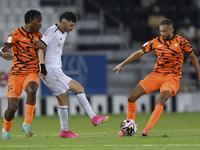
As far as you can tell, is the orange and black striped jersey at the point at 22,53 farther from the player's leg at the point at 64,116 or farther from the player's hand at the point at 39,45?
the player's leg at the point at 64,116

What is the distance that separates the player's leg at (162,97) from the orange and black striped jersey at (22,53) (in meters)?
2.04

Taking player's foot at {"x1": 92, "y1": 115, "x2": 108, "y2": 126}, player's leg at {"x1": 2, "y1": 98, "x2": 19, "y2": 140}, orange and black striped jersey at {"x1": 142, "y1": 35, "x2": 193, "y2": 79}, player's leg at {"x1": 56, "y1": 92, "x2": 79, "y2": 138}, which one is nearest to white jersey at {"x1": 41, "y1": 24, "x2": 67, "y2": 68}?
player's leg at {"x1": 56, "y1": 92, "x2": 79, "y2": 138}

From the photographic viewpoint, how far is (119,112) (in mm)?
14938

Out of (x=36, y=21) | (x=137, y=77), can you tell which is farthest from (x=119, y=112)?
(x=36, y=21)

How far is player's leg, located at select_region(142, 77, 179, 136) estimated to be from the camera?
7535 millimetres

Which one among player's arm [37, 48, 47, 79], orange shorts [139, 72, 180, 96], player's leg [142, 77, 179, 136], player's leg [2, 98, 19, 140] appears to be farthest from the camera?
orange shorts [139, 72, 180, 96]

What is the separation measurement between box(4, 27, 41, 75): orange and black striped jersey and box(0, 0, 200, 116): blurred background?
6396mm

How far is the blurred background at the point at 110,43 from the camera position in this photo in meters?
14.3

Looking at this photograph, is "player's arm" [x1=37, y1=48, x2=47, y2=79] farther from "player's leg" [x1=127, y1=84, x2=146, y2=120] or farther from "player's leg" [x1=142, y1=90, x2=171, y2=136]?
"player's leg" [x1=142, y1=90, x2=171, y2=136]

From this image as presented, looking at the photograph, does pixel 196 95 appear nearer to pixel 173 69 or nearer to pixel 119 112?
pixel 119 112

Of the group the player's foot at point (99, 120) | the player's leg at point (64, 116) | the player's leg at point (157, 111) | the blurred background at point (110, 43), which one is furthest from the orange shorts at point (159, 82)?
the blurred background at point (110, 43)

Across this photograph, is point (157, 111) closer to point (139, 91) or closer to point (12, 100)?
point (139, 91)

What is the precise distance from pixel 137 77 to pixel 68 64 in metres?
2.34

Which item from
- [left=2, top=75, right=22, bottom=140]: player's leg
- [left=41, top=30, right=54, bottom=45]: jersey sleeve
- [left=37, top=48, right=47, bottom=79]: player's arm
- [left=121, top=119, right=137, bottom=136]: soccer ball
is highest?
[left=41, top=30, right=54, bottom=45]: jersey sleeve
